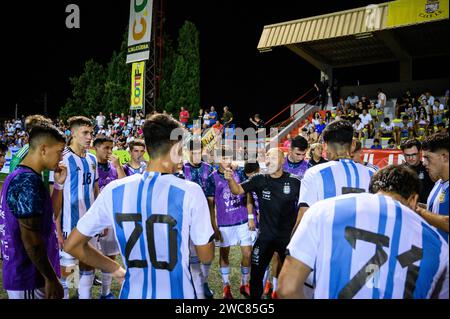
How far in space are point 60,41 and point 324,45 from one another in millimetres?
38342

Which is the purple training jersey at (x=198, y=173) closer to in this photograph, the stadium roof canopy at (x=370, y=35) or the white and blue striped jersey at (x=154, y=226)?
the white and blue striped jersey at (x=154, y=226)

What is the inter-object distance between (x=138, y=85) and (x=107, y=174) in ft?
76.4

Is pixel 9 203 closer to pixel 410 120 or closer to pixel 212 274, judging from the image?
pixel 212 274

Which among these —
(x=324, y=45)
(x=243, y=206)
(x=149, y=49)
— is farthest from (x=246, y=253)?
(x=149, y=49)

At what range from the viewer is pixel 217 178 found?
5773 mm

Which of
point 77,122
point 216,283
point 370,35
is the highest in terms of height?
point 370,35

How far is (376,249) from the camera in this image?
6.78 feet

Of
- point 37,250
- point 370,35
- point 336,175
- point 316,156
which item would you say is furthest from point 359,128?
point 37,250

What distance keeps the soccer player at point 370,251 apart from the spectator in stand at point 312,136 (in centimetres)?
1389

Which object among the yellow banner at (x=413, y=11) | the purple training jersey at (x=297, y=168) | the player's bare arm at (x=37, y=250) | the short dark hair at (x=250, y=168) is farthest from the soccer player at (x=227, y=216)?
the yellow banner at (x=413, y=11)

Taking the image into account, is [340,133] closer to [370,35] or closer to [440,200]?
[440,200]

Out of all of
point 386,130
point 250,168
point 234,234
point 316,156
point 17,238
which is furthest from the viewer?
point 386,130

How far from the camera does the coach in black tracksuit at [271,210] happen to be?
451cm

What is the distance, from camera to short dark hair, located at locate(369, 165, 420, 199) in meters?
2.17
